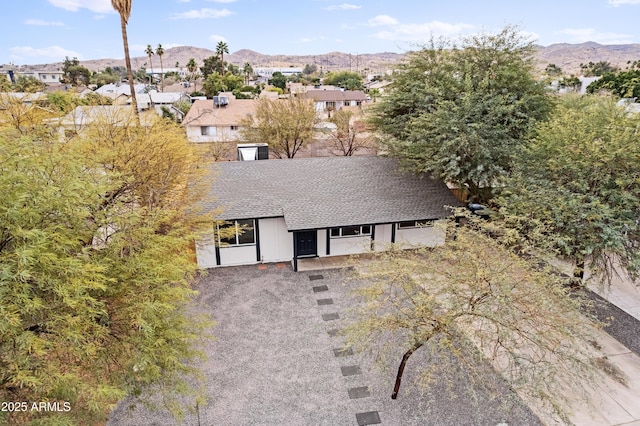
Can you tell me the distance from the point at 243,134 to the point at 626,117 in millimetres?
24554

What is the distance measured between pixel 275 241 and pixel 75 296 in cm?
1059

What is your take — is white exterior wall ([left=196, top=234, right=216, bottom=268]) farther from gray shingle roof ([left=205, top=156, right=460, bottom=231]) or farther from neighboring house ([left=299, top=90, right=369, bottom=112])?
neighboring house ([left=299, top=90, right=369, bottom=112])

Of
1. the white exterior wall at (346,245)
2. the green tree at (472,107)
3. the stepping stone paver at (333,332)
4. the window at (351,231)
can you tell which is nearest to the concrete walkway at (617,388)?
the stepping stone paver at (333,332)

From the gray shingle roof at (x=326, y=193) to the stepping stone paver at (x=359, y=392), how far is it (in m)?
6.53

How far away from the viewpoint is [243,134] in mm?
30922

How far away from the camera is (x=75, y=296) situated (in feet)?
19.3

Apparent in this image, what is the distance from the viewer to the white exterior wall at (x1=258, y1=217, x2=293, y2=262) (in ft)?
52.6

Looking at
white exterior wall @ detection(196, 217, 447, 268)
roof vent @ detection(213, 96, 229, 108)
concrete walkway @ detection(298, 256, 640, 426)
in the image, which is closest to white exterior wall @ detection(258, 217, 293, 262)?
white exterior wall @ detection(196, 217, 447, 268)

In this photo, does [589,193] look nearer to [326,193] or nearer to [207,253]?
[326,193]

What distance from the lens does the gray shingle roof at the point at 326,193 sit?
51.2 feet

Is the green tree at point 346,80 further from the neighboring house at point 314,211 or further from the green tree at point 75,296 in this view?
the green tree at point 75,296

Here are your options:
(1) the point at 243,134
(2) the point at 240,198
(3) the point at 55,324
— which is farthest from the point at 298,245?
(1) the point at 243,134

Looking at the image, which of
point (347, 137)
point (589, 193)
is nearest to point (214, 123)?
point (347, 137)

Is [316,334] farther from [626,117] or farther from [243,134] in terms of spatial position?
[243,134]
